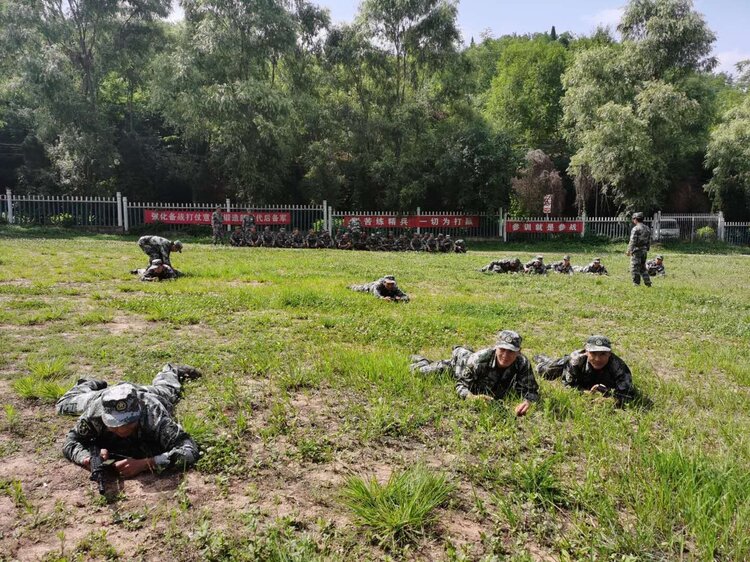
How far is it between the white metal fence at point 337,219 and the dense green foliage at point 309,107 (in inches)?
43.3

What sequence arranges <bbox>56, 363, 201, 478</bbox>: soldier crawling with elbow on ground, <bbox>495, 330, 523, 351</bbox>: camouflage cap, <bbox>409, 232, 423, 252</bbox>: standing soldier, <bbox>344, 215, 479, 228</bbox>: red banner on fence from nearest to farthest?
<bbox>56, 363, 201, 478</bbox>: soldier crawling with elbow on ground < <bbox>495, 330, 523, 351</bbox>: camouflage cap < <bbox>409, 232, 423, 252</bbox>: standing soldier < <bbox>344, 215, 479, 228</bbox>: red banner on fence

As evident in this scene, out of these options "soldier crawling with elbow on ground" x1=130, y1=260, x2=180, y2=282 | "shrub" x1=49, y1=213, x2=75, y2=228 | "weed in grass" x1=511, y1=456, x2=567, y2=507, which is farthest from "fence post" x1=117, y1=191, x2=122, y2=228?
"weed in grass" x1=511, y1=456, x2=567, y2=507

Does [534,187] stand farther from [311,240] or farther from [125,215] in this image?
[125,215]

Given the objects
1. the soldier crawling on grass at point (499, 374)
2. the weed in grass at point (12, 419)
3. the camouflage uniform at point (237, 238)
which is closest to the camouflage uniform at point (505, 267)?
the soldier crawling on grass at point (499, 374)

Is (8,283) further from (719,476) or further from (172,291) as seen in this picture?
(719,476)

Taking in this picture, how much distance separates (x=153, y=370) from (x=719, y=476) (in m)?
4.65

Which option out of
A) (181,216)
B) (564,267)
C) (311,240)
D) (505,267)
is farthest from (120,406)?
(181,216)

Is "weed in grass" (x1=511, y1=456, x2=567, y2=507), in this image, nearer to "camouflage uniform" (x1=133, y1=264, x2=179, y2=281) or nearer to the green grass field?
the green grass field

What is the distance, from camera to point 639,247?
11.1m

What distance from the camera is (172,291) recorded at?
888 cm

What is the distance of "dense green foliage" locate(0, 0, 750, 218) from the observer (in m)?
22.7

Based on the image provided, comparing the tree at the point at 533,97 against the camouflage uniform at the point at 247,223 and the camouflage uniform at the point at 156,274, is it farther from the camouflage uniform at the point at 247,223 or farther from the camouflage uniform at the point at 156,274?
the camouflage uniform at the point at 156,274

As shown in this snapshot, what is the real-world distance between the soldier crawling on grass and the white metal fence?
735 inches

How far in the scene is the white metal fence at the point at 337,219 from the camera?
2233 centimetres
